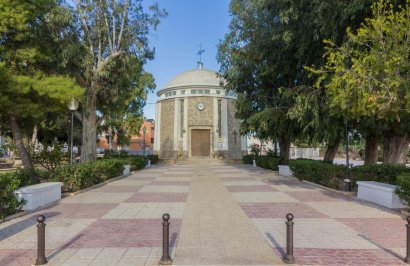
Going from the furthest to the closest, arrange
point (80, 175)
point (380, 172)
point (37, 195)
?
point (80, 175)
point (380, 172)
point (37, 195)

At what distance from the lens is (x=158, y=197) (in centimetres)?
1196

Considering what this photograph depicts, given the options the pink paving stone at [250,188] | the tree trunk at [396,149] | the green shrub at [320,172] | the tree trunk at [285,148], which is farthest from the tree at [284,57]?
the pink paving stone at [250,188]

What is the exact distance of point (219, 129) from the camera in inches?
1570

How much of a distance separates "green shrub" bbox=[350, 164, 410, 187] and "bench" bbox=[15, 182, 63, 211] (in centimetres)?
1062

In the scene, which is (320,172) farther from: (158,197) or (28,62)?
(28,62)

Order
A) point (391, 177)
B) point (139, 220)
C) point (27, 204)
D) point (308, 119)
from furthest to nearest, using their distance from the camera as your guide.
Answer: point (308, 119), point (391, 177), point (27, 204), point (139, 220)

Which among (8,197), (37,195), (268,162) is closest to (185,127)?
(268,162)

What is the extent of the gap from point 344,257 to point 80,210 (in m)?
6.86

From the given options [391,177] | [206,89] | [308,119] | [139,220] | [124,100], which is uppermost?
[206,89]

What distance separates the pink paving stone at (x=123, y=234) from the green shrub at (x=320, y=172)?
831cm

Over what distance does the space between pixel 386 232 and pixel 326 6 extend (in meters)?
6.96

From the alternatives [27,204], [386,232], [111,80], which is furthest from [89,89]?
[386,232]

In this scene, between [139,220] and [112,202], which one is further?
[112,202]

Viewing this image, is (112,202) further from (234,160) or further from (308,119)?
(234,160)
